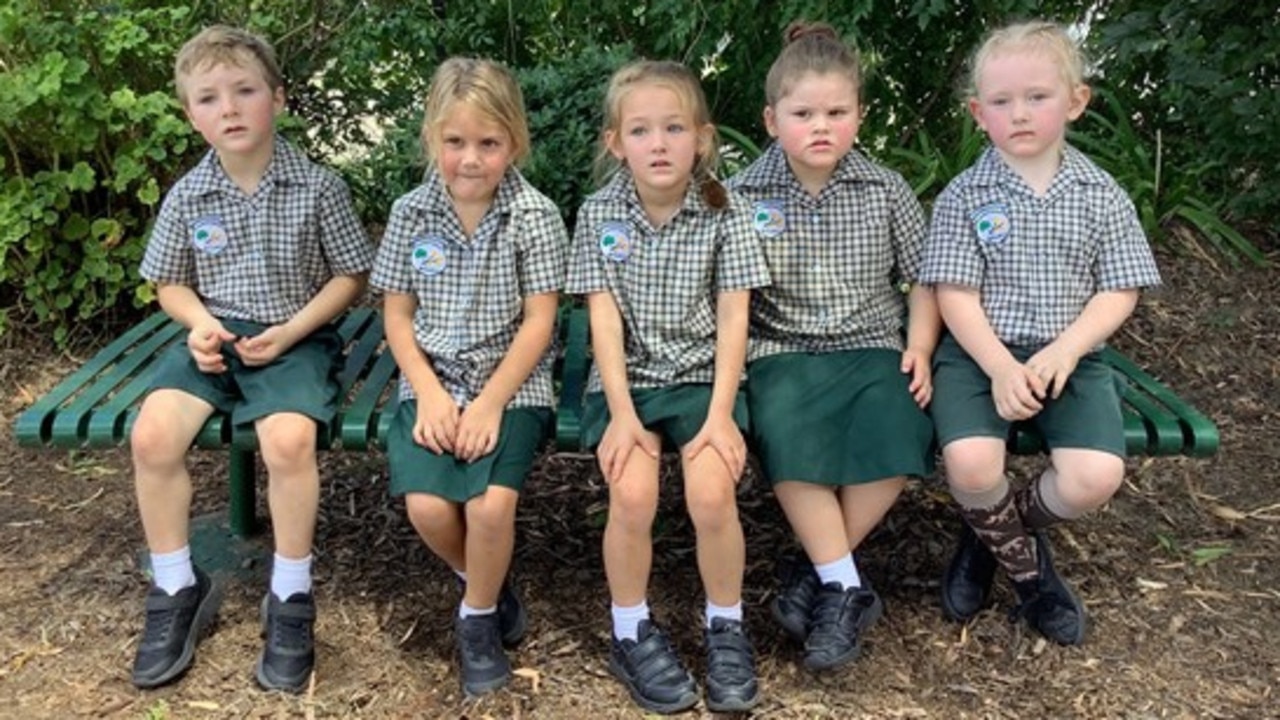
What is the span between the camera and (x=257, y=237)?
10.6ft

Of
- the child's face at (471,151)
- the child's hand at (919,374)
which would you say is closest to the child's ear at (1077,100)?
the child's hand at (919,374)

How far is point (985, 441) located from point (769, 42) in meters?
2.23

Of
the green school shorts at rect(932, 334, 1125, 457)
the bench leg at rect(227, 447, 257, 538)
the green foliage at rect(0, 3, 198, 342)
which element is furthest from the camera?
the green foliage at rect(0, 3, 198, 342)

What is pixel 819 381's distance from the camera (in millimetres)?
3117

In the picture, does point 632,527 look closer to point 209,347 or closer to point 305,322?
point 305,322

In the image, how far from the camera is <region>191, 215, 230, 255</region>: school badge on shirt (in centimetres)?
324

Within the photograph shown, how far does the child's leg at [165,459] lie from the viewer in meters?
3.02

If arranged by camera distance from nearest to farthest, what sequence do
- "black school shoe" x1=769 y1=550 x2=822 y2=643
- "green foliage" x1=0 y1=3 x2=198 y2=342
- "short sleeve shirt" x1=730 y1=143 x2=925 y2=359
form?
"black school shoe" x1=769 y1=550 x2=822 y2=643
"short sleeve shirt" x1=730 y1=143 x2=925 y2=359
"green foliage" x1=0 y1=3 x2=198 y2=342

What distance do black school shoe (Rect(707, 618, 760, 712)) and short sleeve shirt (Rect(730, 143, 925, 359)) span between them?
0.68 metres

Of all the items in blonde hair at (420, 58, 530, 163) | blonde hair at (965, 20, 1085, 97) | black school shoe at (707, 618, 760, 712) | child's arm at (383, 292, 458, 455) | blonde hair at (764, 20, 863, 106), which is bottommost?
black school shoe at (707, 618, 760, 712)

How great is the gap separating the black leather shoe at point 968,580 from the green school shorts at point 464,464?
3.56 feet

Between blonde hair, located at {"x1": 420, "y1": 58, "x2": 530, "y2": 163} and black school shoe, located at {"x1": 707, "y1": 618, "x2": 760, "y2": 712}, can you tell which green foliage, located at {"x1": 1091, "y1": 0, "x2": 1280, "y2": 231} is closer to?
blonde hair, located at {"x1": 420, "y1": 58, "x2": 530, "y2": 163}

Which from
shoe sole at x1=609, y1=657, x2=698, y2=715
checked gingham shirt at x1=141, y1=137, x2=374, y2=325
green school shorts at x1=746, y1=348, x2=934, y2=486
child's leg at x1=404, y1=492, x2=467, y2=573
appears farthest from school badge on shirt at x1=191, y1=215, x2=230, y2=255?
shoe sole at x1=609, y1=657, x2=698, y2=715

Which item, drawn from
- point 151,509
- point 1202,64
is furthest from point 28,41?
point 1202,64
